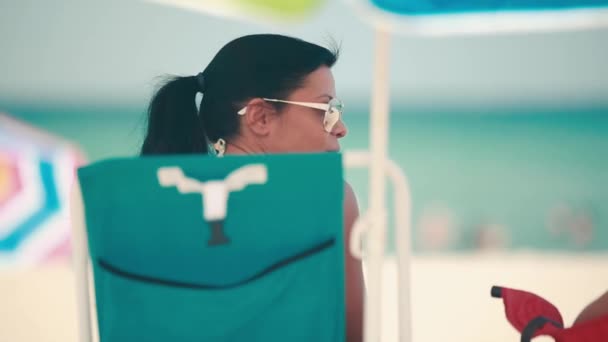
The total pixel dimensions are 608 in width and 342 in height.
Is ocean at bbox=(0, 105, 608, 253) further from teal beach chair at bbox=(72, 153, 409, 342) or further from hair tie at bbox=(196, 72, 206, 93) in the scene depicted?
teal beach chair at bbox=(72, 153, 409, 342)

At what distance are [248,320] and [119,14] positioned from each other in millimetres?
2853

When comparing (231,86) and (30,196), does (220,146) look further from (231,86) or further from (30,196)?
(30,196)

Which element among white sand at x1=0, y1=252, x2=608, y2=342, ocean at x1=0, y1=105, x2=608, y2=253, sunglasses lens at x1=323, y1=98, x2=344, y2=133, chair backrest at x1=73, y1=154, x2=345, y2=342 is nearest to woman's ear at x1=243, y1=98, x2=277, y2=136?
sunglasses lens at x1=323, y1=98, x2=344, y2=133

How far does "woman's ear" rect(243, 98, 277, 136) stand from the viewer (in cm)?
106

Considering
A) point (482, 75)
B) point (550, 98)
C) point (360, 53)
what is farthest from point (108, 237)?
point (550, 98)

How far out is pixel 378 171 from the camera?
2.27ft

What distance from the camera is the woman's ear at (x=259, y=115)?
3.47 ft

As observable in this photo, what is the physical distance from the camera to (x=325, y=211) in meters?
0.73

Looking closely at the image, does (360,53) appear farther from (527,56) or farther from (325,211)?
(325,211)

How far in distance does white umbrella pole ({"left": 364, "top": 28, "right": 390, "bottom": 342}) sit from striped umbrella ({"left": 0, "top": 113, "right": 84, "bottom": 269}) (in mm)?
3043

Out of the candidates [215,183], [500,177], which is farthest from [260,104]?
[500,177]

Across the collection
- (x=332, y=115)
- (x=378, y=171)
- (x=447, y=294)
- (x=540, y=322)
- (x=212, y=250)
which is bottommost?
(x=447, y=294)

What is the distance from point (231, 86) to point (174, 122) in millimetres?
131

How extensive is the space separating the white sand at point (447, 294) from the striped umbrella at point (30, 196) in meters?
0.25
